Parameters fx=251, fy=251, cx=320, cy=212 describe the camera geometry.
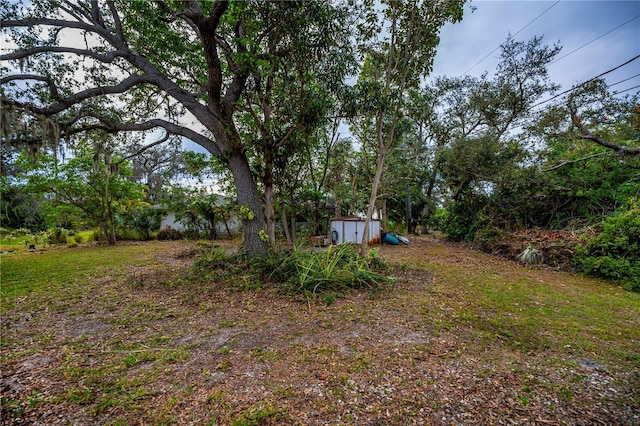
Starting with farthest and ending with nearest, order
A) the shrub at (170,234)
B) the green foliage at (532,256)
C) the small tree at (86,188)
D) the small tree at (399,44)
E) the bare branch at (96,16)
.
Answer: the shrub at (170,234) → the small tree at (86,188) → the green foliage at (532,256) → the small tree at (399,44) → the bare branch at (96,16)

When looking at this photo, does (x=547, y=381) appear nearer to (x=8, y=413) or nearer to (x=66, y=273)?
(x=8, y=413)

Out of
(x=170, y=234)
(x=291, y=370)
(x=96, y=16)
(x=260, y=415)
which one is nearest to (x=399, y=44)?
(x=96, y=16)

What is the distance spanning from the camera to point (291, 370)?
6.22ft

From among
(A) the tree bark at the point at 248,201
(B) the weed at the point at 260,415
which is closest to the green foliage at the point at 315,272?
(A) the tree bark at the point at 248,201

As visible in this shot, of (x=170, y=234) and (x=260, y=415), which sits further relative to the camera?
(x=170, y=234)

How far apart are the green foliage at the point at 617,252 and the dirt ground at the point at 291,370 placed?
3.72 meters

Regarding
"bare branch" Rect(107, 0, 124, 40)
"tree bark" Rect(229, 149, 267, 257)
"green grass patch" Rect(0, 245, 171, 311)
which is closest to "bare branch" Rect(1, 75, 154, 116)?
"bare branch" Rect(107, 0, 124, 40)

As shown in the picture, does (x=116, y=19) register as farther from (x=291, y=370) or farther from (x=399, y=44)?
(x=291, y=370)

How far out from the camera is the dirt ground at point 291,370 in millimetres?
1490

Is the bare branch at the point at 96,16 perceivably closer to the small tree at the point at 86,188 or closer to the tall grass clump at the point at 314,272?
the small tree at the point at 86,188

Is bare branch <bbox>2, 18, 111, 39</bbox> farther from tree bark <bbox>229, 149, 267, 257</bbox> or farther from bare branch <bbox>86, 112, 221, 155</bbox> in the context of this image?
tree bark <bbox>229, 149, 267, 257</bbox>

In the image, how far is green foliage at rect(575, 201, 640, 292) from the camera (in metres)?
4.27

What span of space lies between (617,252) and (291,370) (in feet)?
20.7

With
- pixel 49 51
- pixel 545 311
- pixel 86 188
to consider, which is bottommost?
pixel 545 311
